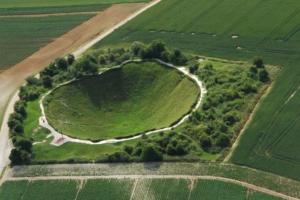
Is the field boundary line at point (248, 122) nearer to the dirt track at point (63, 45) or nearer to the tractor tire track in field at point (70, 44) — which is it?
the tractor tire track in field at point (70, 44)

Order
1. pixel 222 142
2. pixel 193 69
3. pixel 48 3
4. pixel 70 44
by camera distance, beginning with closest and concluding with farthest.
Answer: pixel 222 142 → pixel 193 69 → pixel 70 44 → pixel 48 3

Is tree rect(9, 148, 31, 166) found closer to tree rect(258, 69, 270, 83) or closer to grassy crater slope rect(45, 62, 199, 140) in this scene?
grassy crater slope rect(45, 62, 199, 140)

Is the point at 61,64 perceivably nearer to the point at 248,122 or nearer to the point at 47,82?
the point at 47,82

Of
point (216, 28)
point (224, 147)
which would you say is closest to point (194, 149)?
point (224, 147)

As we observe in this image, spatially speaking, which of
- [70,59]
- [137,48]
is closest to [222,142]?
[137,48]

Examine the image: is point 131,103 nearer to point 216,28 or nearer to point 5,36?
point 216,28

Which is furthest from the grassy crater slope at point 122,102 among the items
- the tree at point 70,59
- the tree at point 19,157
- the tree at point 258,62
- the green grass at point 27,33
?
the green grass at point 27,33
